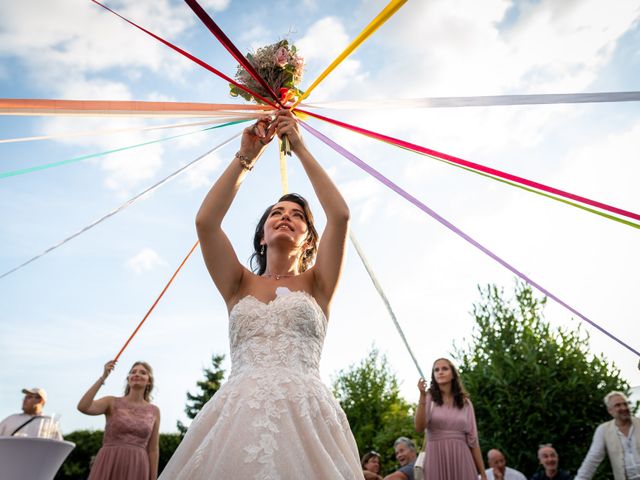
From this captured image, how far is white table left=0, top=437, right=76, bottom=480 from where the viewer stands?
3047mm

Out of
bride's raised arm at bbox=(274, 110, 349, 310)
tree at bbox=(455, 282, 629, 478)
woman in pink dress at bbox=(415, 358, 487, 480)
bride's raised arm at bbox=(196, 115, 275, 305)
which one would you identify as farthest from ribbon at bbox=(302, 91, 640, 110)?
tree at bbox=(455, 282, 629, 478)

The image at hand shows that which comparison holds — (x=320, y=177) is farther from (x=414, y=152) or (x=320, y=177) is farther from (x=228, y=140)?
(x=228, y=140)

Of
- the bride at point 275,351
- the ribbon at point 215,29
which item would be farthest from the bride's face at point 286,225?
the ribbon at point 215,29

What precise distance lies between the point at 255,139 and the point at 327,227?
1.82 ft

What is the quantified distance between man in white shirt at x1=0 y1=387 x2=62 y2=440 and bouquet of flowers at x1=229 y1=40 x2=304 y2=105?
12.5ft

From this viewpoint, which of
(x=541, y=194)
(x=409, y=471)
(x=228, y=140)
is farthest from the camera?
(x=409, y=471)

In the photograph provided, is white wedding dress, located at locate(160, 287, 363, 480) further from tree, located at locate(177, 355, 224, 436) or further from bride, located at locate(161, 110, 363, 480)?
tree, located at locate(177, 355, 224, 436)

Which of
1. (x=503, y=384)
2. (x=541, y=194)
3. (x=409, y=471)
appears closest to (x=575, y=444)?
(x=503, y=384)

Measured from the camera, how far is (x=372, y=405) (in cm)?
2048

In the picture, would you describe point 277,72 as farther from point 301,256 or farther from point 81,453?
point 81,453

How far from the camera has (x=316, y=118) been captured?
10.6 ft

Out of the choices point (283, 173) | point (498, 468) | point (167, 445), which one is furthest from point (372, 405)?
point (283, 173)

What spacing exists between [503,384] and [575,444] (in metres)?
1.60

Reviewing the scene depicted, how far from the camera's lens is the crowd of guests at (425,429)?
5164 millimetres
